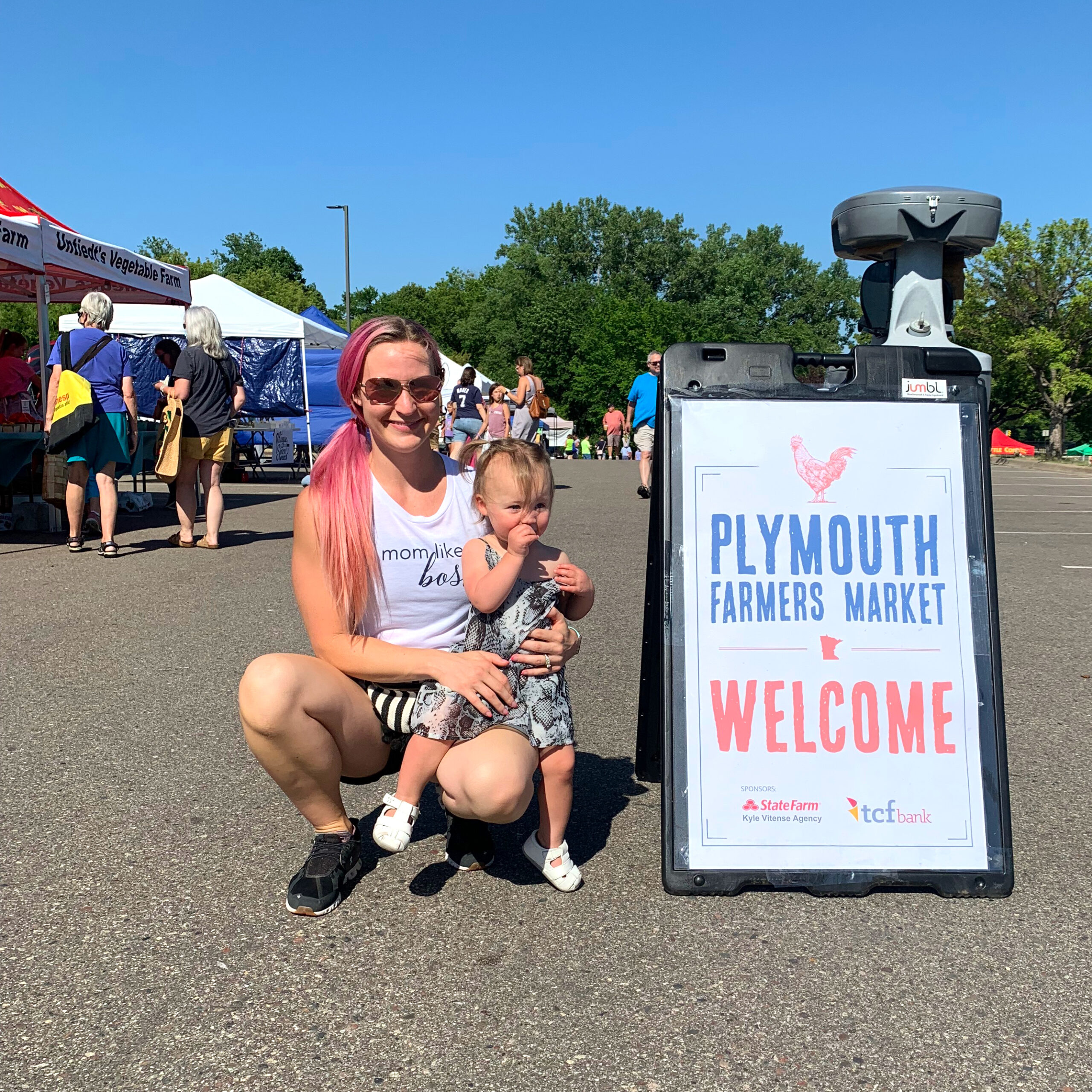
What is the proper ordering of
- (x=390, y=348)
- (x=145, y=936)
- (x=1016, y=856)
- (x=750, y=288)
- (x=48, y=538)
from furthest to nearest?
(x=750, y=288)
(x=48, y=538)
(x=1016, y=856)
(x=390, y=348)
(x=145, y=936)

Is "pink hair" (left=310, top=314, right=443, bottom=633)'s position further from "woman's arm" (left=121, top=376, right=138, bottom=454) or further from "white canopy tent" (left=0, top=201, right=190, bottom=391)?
"white canopy tent" (left=0, top=201, right=190, bottom=391)

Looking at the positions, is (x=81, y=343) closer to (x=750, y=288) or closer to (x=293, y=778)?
(x=293, y=778)

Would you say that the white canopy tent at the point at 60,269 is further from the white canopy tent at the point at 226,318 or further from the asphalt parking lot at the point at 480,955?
the asphalt parking lot at the point at 480,955

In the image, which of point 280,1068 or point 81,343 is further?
point 81,343

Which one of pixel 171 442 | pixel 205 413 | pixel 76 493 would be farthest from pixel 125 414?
pixel 76 493

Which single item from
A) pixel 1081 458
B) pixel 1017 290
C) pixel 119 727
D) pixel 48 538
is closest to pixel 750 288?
pixel 1017 290

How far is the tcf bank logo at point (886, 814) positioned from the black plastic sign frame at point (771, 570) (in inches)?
4.5

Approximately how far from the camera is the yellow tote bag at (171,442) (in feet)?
31.0

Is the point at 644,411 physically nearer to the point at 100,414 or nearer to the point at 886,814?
the point at 100,414

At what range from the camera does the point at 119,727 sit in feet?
15.0

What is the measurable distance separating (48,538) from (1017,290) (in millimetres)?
46704

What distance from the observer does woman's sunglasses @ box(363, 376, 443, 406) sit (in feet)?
9.77

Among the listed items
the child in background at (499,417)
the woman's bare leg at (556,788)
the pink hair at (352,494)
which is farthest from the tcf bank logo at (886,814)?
the child in background at (499,417)

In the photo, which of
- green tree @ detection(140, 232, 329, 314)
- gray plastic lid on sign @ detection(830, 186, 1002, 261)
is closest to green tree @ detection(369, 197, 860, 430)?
green tree @ detection(140, 232, 329, 314)
